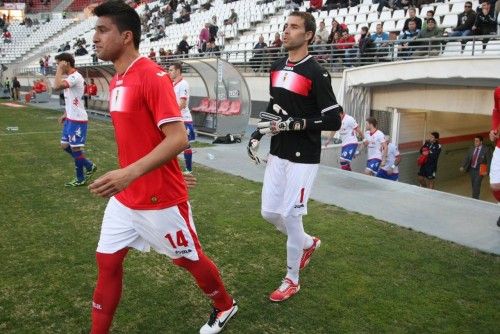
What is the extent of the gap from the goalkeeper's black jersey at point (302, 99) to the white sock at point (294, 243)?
50 cm

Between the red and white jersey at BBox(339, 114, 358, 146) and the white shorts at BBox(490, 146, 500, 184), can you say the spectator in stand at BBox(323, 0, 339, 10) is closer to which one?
the red and white jersey at BBox(339, 114, 358, 146)

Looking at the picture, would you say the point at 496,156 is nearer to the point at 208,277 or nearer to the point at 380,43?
the point at 208,277

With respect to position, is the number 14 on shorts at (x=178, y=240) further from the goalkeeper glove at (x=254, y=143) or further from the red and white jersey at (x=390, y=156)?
the red and white jersey at (x=390, y=156)

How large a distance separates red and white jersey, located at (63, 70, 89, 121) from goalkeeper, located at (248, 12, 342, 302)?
477 centimetres

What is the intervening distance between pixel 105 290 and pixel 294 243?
161 cm

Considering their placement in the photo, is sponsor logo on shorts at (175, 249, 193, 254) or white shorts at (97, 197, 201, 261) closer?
white shorts at (97, 197, 201, 261)

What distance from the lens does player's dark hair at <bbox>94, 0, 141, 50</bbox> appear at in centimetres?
270

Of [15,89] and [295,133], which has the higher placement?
[295,133]

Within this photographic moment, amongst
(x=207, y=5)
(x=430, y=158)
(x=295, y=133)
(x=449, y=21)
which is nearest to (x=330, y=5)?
(x=449, y=21)

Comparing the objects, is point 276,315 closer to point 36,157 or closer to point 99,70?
point 36,157

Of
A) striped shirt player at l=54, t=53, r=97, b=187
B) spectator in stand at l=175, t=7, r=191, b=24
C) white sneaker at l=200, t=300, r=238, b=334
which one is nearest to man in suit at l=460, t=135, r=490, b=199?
striped shirt player at l=54, t=53, r=97, b=187

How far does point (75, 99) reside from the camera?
783 cm

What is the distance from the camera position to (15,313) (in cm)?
377

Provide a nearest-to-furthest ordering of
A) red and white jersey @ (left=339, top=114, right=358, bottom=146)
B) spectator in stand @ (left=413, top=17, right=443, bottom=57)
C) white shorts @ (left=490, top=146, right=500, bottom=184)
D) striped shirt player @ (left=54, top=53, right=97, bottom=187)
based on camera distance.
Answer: white shorts @ (left=490, top=146, right=500, bottom=184) < striped shirt player @ (left=54, top=53, right=97, bottom=187) < red and white jersey @ (left=339, top=114, right=358, bottom=146) < spectator in stand @ (left=413, top=17, right=443, bottom=57)
